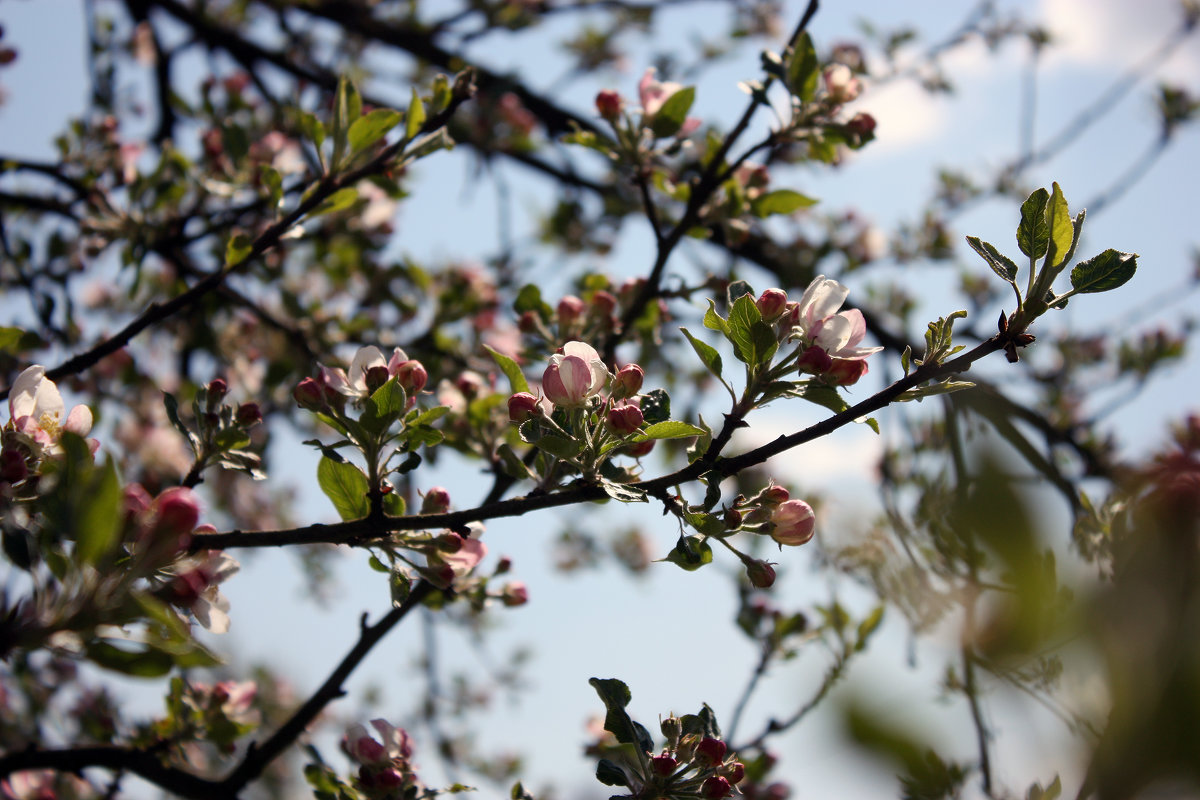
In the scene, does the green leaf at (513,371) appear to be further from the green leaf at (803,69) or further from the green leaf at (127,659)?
the green leaf at (803,69)

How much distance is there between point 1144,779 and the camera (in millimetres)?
337

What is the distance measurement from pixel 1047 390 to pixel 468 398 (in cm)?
329

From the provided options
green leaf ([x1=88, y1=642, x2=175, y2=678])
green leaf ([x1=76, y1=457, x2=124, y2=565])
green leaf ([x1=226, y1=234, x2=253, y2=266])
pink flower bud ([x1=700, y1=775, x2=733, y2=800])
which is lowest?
pink flower bud ([x1=700, y1=775, x2=733, y2=800])

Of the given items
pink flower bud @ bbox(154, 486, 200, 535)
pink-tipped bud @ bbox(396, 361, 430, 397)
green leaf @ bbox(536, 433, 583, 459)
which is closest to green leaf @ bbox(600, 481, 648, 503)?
green leaf @ bbox(536, 433, 583, 459)

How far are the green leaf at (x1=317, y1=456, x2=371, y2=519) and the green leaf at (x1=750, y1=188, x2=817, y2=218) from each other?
1.04 m

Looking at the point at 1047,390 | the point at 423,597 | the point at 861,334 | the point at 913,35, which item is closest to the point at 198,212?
the point at 423,597

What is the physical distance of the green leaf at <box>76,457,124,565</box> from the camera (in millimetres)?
666

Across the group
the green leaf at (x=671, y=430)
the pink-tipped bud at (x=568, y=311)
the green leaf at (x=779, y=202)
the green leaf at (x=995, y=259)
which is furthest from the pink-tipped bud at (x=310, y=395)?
the green leaf at (x=779, y=202)

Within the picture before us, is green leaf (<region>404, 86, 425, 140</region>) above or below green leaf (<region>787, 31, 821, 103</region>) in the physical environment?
above

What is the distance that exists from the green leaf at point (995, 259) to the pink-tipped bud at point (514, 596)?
932mm

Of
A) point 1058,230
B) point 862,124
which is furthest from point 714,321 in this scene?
point 862,124

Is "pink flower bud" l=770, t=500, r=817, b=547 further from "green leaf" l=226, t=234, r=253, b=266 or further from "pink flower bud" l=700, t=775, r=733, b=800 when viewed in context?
"green leaf" l=226, t=234, r=253, b=266

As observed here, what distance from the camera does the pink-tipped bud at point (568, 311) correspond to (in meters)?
1.59

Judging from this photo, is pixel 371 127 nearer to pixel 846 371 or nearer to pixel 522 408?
pixel 522 408
